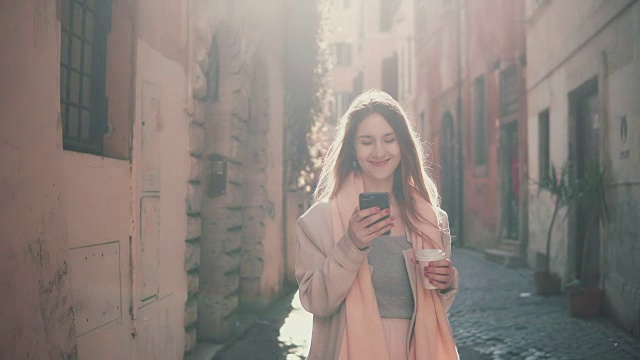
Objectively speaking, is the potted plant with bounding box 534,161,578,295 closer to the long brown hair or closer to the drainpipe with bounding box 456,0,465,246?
the long brown hair

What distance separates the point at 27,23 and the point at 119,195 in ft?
5.39

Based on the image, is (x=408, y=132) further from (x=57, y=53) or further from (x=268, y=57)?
(x=268, y=57)

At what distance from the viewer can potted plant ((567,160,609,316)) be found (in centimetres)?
739

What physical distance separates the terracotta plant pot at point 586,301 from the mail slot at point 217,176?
403cm

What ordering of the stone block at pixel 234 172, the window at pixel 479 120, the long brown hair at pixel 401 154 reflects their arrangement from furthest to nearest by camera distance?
the window at pixel 479 120
the stone block at pixel 234 172
the long brown hair at pixel 401 154

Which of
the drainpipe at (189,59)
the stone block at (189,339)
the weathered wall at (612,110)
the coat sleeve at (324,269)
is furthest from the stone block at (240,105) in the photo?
the coat sleeve at (324,269)

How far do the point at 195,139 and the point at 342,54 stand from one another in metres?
33.4

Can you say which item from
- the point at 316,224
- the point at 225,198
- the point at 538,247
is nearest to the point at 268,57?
the point at 225,198

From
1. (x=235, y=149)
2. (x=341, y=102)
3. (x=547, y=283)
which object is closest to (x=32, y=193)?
(x=235, y=149)

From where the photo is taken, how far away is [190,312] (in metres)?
5.46

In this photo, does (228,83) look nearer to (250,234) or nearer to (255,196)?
(255,196)

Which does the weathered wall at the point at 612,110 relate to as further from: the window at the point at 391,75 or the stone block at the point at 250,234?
the window at the point at 391,75

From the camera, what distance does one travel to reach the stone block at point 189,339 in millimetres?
5445

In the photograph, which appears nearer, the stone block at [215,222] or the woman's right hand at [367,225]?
the woman's right hand at [367,225]
